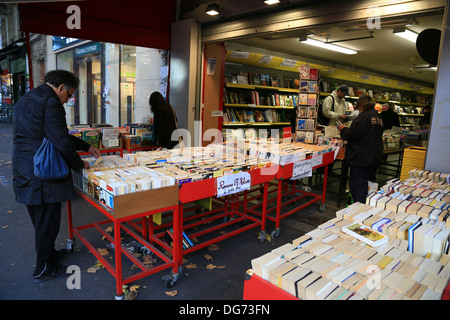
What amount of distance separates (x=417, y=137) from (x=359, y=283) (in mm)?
6924

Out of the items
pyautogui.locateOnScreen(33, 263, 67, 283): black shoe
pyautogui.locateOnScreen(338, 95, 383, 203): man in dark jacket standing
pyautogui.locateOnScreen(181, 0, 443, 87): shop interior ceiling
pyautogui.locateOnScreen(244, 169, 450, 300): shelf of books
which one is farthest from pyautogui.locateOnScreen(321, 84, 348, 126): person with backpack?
pyautogui.locateOnScreen(33, 263, 67, 283): black shoe

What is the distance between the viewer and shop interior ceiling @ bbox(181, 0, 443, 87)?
197 inches

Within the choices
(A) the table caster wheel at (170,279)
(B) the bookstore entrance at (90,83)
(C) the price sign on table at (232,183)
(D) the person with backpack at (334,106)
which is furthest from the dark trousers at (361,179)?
(B) the bookstore entrance at (90,83)

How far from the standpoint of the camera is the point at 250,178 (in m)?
3.28

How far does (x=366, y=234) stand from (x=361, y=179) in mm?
2814

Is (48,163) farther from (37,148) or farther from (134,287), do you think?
(134,287)

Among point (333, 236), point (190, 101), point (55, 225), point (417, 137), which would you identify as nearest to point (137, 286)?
point (55, 225)

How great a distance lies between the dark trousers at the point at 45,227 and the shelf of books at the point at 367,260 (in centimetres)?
203

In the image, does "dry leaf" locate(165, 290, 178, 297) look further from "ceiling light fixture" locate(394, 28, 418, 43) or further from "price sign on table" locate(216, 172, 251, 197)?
"ceiling light fixture" locate(394, 28, 418, 43)

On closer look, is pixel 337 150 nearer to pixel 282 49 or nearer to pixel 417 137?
pixel 417 137

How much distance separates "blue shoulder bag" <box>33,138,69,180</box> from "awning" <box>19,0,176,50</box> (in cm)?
336

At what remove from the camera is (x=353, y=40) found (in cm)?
691
